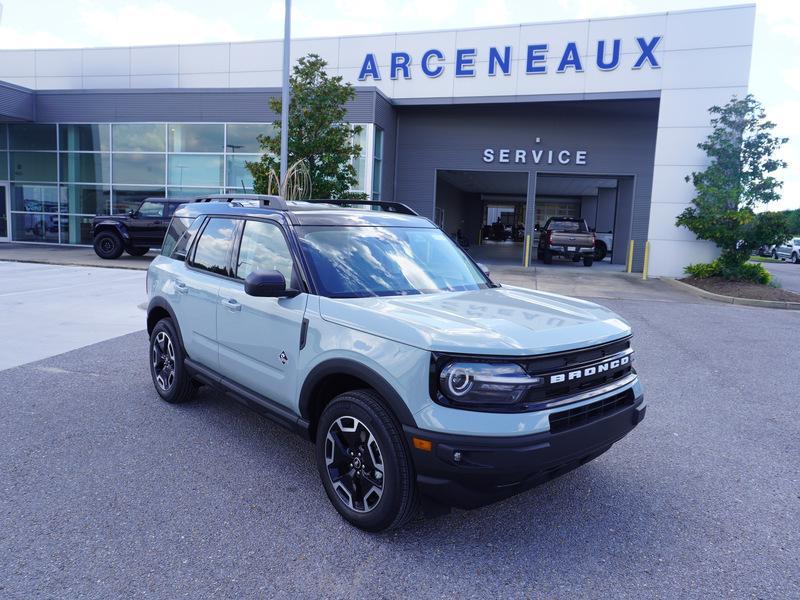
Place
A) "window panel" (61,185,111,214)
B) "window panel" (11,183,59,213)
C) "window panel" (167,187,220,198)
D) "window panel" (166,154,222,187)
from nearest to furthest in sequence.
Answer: "window panel" (166,154,222,187) → "window panel" (167,187,220,198) → "window panel" (61,185,111,214) → "window panel" (11,183,59,213)

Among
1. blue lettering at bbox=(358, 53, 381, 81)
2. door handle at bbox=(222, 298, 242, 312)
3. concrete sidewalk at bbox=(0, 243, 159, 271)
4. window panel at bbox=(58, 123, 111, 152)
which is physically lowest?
concrete sidewalk at bbox=(0, 243, 159, 271)

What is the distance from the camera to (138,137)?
74.2 feet

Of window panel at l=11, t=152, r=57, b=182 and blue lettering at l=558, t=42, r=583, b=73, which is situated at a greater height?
blue lettering at l=558, t=42, r=583, b=73

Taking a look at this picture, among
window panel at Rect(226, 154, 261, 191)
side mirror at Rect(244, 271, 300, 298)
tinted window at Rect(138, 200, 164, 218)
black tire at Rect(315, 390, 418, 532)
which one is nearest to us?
black tire at Rect(315, 390, 418, 532)

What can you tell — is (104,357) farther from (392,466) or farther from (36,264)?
(36,264)

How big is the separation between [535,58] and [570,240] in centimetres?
694

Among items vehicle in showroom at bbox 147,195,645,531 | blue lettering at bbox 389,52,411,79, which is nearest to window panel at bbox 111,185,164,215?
blue lettering at bbox 389,52,411,79

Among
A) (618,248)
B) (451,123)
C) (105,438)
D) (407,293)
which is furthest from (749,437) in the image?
(618,248)

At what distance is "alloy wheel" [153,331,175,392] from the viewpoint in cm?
512

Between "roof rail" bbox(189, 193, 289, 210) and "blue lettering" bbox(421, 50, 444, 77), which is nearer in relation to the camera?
"roof rail" bbox(189, 193, 289, 210)

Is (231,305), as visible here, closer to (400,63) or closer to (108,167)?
(400,63)

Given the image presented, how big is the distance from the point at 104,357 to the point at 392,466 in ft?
16.9

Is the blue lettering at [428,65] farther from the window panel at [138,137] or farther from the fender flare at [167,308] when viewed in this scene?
the fender flare at [167,308]

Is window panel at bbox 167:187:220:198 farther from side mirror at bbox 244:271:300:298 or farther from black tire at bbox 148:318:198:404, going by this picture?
side mirror at bbox 244:271:300:298
